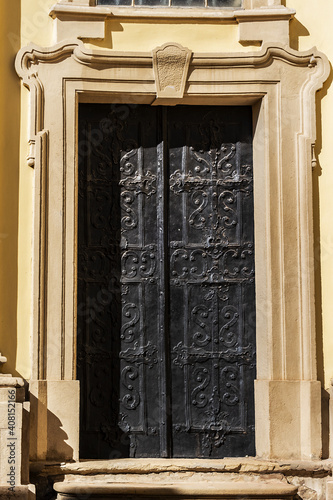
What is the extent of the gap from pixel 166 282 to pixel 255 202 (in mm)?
1033

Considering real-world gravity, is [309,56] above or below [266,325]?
above

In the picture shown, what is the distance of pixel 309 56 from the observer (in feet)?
27.5

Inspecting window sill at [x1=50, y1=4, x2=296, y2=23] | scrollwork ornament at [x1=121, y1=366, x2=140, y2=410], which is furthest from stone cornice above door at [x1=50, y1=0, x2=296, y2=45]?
scrollwork ornament at [x1=121, y1=366, x2=140, y2=410]

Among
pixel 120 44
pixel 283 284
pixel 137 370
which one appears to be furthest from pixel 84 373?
pixel 120 44

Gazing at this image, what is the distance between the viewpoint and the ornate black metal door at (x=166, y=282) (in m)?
8.32

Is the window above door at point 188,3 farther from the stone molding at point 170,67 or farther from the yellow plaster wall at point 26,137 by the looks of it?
the stone molding at point 170,67

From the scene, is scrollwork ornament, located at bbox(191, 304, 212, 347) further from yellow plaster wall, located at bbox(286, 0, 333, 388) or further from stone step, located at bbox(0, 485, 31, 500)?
stone step, located at bbox(0, 485, 31, 500)

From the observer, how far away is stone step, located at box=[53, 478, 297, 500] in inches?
294

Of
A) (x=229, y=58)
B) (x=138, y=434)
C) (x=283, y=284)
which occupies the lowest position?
(x=138, y=434)

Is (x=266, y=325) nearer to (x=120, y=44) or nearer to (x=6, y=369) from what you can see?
(x=6, y=369)

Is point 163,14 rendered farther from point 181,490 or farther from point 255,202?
point 181,490

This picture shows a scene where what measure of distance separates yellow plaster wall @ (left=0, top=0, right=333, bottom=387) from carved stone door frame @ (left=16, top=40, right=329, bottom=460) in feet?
0.43

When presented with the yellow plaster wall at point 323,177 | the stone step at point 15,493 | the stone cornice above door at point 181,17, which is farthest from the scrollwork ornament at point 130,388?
the stone cornice above door at point 181,17

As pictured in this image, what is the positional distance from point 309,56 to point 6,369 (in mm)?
3668
